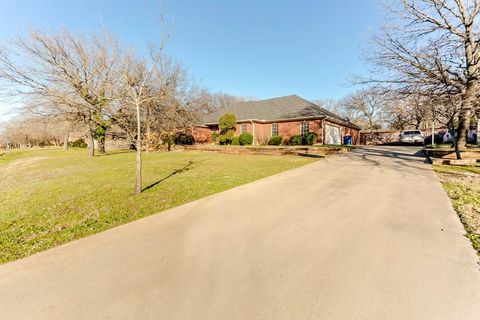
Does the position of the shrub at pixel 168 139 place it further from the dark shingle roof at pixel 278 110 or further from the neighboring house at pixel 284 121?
the dark shingle roof at pixel 278 110

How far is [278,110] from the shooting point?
23422mm

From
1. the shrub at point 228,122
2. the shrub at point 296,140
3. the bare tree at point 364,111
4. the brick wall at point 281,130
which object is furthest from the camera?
the bare tree at point 364,111

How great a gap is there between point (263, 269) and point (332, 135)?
2186cm

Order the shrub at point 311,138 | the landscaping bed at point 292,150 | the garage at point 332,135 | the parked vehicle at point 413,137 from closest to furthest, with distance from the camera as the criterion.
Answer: the landscaping bed at point 292,150
the shrub at point 311,138
the garage at point 332,135
the parked vehicle at point 413,137

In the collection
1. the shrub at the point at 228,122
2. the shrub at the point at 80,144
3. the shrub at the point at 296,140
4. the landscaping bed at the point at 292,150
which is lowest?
the landscaping bed at the point at 292,150

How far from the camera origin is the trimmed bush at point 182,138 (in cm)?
2408

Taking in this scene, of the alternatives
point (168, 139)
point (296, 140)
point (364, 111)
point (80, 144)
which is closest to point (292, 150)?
point (296, 140)

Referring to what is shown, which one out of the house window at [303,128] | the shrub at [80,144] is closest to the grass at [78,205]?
the house window at [303,128]

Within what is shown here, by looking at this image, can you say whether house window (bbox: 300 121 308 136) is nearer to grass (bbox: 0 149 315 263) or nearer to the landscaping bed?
the landscaping bed

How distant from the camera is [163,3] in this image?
210 inches

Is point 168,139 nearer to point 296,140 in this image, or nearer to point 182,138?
point 182,138

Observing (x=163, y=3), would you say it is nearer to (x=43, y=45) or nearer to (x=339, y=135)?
(x=43, y=45)

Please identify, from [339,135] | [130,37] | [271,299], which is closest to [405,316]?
[271,299]

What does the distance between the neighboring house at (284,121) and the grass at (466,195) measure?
12.7 metres
